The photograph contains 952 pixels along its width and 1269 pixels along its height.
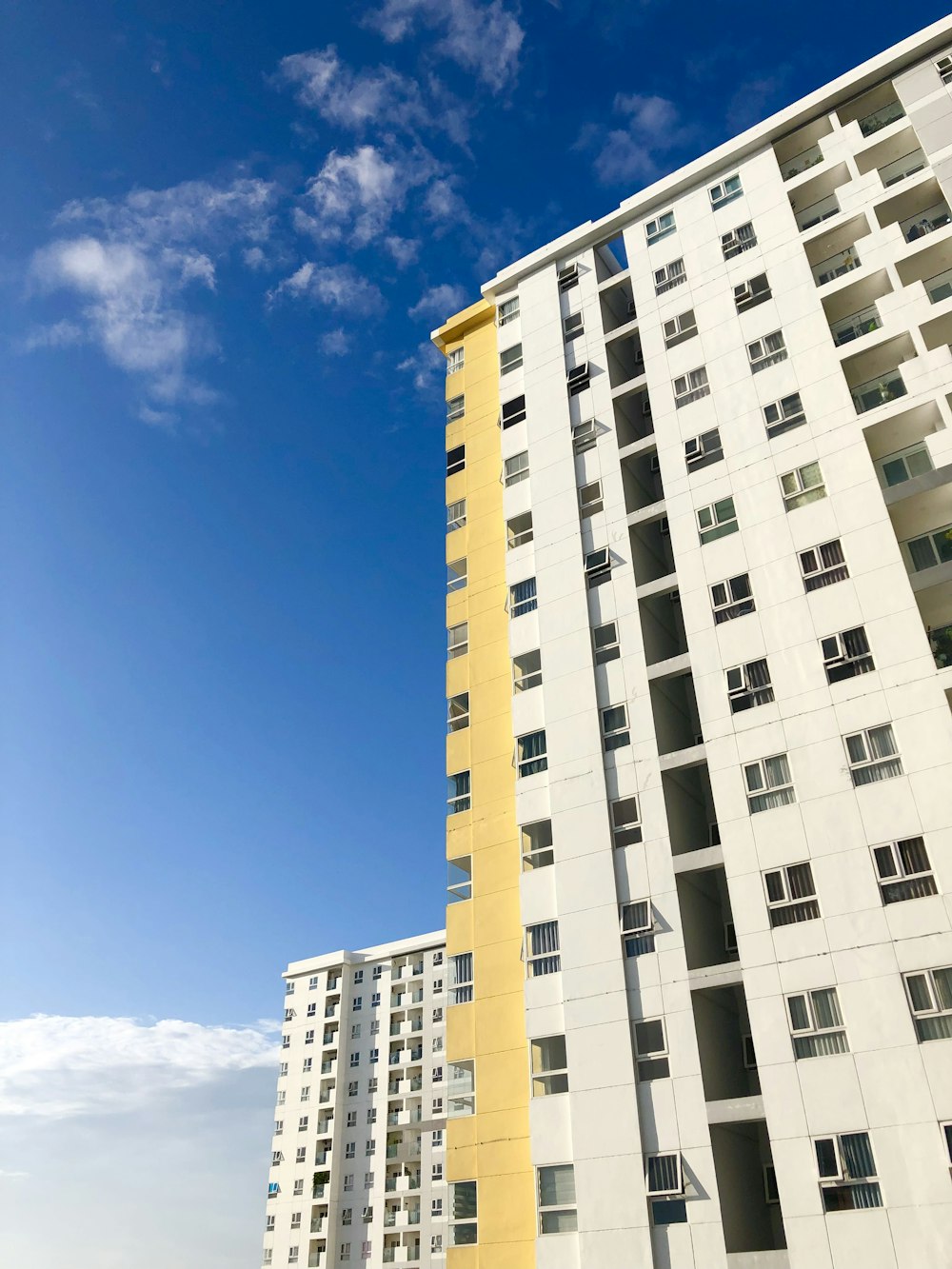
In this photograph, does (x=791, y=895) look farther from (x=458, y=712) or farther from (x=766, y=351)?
(x=766, y=351)

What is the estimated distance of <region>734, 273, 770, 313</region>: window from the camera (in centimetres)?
3312

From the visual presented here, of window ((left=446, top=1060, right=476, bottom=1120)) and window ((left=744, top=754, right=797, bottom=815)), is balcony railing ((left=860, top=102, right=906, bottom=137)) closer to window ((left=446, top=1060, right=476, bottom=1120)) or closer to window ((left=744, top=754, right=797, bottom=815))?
window ((left=744, top=754, right=797, bottom=815))

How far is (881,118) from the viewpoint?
3506 cm

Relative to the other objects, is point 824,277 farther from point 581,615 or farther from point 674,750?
point 674,750

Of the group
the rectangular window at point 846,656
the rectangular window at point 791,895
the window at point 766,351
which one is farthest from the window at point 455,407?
the rectangular window at point 791,895

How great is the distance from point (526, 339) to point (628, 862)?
69.4 feet

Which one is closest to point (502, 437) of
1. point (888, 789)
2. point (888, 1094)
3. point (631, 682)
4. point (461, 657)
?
point (461, 657)

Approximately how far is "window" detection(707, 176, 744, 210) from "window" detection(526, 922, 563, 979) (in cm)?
2597

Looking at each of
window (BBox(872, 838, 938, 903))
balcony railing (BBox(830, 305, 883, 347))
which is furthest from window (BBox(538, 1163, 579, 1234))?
balcony railing (BBox(830, 305, 883, 347))

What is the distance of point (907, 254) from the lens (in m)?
30.7

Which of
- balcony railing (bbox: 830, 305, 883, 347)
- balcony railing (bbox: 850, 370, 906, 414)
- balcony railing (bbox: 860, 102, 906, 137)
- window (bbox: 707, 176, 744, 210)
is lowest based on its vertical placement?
balcony railing (bbox: 850, 370, 906, 414)

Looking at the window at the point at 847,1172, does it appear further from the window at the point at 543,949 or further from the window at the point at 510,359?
the window at the point at 510,359

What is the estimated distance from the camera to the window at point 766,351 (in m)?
31.6

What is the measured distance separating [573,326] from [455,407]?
6.05 m
